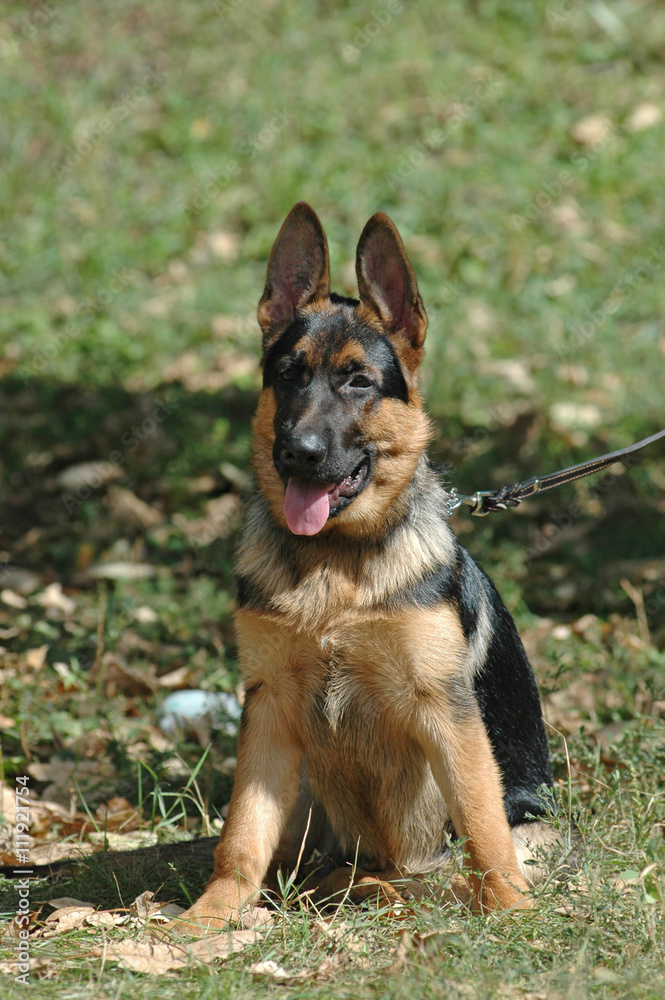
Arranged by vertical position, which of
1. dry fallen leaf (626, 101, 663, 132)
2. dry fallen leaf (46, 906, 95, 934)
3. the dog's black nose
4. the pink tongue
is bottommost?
dry fallen leaf (46, 906, 95, 934)

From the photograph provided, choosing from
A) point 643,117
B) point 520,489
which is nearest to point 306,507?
point 520,489

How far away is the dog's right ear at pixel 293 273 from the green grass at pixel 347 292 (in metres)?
0.77

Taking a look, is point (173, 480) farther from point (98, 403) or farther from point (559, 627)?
point (559, 627)

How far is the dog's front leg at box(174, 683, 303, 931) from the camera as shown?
3.47 meters

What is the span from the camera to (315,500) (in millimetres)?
3451

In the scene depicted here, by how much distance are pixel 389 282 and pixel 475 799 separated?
1.91 m

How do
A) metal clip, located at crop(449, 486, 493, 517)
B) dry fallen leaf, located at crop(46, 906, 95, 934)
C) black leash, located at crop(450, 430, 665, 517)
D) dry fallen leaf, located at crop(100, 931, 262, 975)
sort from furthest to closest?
1. black leash, located at crop(450, 430, 665, 517)
2. metal clip, located at crop(449, 486, 493, 517)
3. dry fallen leaf, located at crop(46, 906, 95, 934)
4. dry fallen leaf, located at crop(100, 931, 262, 975)

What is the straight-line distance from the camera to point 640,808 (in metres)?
3.54

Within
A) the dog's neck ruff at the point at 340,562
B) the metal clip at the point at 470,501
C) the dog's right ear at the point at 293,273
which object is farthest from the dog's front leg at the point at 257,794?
the dog's right ear at the point at 293,273

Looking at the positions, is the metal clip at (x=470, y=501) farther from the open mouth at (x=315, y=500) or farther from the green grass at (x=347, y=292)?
the open mouth at (x=315, y=500)

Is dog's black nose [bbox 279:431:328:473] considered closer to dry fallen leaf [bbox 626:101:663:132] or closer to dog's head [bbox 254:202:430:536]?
dog's head [bbox 254:202:430:536]

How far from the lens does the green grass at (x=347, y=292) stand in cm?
343

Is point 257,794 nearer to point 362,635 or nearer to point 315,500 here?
point 362,635

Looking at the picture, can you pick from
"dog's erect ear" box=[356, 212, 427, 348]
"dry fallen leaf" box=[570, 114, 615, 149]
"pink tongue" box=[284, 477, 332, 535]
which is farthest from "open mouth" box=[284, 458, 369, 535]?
"dry fallen leaf" box=[570, 114, 615, 149]
